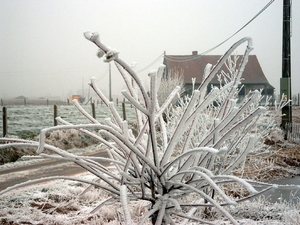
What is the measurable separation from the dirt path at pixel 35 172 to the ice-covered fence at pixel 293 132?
7046 mm

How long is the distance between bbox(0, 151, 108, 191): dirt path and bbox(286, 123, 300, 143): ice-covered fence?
705 cm

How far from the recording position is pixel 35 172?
7953 millimetres

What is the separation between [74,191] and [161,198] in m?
3.69

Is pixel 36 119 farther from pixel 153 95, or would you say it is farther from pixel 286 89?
pixel 153 95

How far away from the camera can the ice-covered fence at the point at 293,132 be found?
38.5 ft

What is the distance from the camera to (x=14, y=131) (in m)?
13.5

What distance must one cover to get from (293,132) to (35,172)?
27.0 feet

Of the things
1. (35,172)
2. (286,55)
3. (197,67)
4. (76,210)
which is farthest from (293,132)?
(197,67)

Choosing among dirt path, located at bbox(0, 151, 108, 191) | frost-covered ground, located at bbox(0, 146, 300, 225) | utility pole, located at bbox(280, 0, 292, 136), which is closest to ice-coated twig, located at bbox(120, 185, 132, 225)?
frost-covered ground, located at bbox(0, 146, 300, 225)

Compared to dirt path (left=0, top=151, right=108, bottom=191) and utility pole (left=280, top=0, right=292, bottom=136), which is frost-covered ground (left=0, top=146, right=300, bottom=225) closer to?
dirt path (left=0, top=151, right=108, bottom=191)

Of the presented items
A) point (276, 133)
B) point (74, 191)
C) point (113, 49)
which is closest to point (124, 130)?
point (113, 49)

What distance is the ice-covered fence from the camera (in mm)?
11742

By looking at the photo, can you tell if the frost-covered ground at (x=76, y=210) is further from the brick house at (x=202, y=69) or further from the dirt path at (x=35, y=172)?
the brick house at (x=202, y=69)

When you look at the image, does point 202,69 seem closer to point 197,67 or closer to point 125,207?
point 197,67
